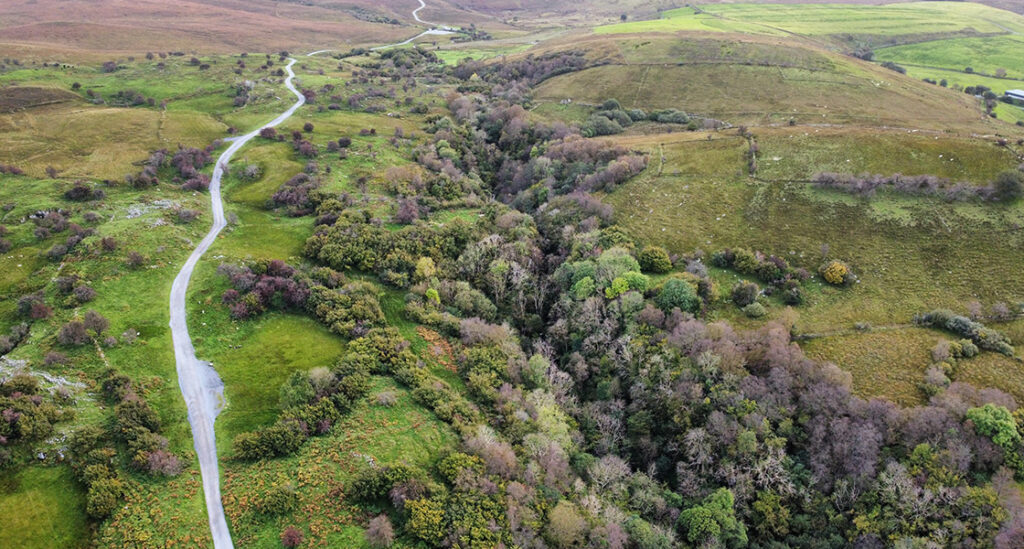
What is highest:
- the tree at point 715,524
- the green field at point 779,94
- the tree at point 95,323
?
the green field at point 779,94

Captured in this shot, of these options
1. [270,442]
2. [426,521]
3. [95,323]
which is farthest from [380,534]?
[95,323]

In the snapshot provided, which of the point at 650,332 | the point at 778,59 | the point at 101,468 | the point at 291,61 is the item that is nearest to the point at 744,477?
the point at 650,332

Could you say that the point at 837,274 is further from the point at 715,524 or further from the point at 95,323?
the point at 95,323

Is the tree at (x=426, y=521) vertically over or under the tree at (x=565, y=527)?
over

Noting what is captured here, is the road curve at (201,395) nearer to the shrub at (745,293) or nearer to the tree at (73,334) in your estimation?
the tree at (73,334)

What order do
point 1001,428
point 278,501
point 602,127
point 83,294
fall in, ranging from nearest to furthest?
point 278,501 < point 1001,428 < point 83,294 < point 602,127

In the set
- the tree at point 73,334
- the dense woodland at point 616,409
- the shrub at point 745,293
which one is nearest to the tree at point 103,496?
the dense woodland at point 616,409
